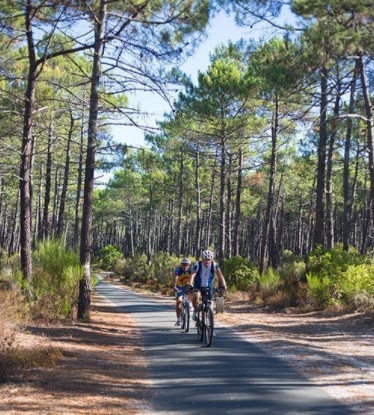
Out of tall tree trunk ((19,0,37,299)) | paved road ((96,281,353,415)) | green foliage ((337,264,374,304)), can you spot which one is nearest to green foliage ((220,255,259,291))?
green foliage ((337,264,374,304))

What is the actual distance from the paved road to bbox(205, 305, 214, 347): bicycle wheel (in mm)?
171

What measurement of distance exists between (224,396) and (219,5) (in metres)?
10.9

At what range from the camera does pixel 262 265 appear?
2609cm

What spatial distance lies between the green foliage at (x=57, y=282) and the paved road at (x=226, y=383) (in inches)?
107

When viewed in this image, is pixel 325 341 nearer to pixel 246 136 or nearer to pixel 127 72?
pixel 127 72

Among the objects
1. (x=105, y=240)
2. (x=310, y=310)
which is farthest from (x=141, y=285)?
(x=105, y=240)

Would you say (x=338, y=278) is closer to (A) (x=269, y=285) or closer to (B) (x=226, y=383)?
(A) (x=269, y=285)

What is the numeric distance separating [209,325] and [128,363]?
197 cm

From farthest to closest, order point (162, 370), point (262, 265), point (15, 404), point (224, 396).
Answer: point (262, 265) < point (162, 370) < point (224, 396) < point (15, 404)

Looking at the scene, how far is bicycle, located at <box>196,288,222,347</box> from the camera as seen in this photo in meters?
9.66

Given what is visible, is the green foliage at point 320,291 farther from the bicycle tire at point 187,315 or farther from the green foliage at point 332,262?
the bicycle tire at point 187,315

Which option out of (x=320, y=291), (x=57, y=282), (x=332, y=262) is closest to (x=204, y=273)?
(x=57, y=282)

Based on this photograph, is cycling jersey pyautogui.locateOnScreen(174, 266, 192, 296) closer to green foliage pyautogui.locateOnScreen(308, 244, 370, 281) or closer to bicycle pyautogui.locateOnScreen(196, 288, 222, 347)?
bicycle pyautogui.locateOnScreen(196, 288, 222, 347)

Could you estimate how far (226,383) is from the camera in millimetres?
6684
